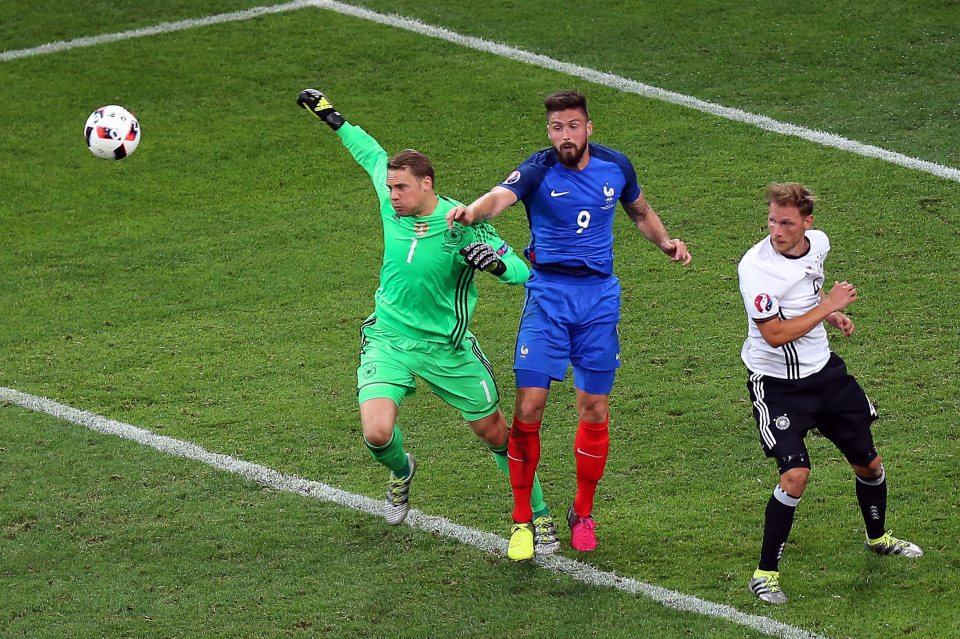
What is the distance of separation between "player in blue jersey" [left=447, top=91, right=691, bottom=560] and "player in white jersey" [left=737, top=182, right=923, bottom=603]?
0.91 m

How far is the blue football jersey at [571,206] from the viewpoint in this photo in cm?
740

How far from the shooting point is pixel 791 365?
680cm

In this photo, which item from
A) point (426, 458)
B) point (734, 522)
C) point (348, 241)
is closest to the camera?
point (734, 522)

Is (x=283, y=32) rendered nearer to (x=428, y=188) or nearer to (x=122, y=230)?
(x=122, y=230)

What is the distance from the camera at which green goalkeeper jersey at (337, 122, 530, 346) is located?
741 centimetres

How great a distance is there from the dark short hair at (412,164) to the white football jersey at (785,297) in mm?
1815

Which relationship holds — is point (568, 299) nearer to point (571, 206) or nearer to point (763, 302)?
point (571, 206)

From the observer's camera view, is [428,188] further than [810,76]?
No

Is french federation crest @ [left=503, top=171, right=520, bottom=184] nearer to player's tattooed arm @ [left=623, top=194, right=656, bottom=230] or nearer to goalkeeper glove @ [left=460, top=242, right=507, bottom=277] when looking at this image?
goalkeeper glove @ [left=460, top=242, right=507, bottom=277]

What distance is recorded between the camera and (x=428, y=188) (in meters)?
7.41

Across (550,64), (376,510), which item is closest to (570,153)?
(376,510)

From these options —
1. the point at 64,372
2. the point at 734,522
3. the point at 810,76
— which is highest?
the point at 810,76

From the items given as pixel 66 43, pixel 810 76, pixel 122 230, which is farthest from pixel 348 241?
pixel 66 43

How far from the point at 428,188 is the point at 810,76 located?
9073mm
